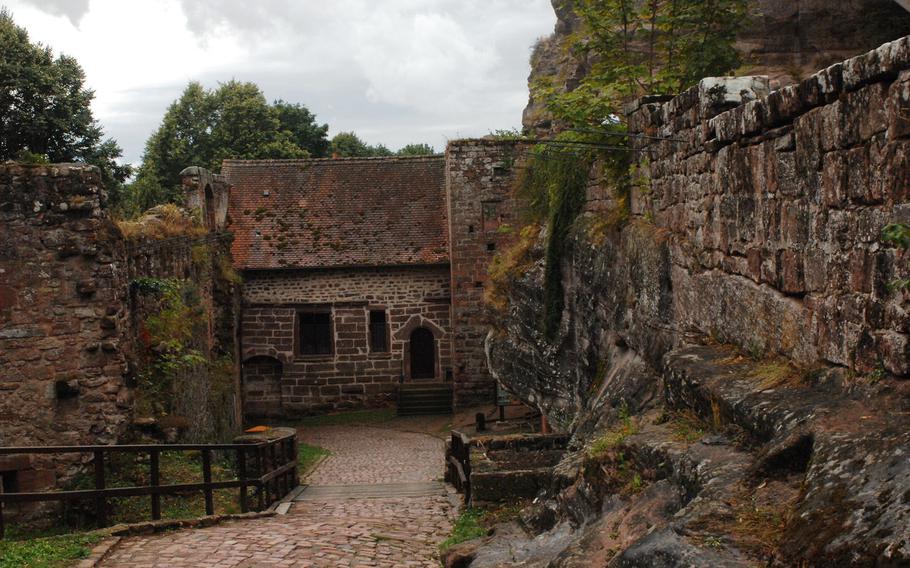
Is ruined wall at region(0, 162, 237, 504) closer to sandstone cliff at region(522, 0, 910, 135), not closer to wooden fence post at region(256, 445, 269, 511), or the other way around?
wooden fence post at region(256, 445, 269, 511)

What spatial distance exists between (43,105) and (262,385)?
973cm

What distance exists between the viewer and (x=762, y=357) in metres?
5.88

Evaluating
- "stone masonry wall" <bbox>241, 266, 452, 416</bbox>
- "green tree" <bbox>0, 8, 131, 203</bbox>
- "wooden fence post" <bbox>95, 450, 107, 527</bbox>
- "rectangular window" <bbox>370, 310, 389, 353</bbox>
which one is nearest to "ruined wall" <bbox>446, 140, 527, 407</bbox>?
"stone masonry wall" <bbox>241, 266, 452, 416</bbox>

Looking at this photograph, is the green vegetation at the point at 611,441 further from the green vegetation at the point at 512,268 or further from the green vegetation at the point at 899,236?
the green vegetation at the point at 512,268

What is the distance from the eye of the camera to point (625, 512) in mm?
5410

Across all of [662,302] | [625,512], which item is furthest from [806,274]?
[662,302]

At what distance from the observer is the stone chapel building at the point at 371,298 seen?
86.3ft

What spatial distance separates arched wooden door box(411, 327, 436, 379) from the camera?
27547 millimetres

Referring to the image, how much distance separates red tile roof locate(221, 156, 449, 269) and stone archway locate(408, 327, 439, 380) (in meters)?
2.28

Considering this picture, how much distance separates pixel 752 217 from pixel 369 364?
21707mm

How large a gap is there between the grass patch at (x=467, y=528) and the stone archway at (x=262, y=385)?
16.8 m

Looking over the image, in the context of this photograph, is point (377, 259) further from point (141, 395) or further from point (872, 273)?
point (872, 273)

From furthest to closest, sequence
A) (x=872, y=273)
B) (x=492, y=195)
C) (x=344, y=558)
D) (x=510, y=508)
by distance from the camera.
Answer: (x=492, y=195) < (x=510, y=508) < (x=344, y=558) < (x=872, y=273)

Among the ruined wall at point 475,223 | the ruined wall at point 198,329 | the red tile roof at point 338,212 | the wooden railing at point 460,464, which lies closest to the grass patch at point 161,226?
the ruined wall at point 198,329
